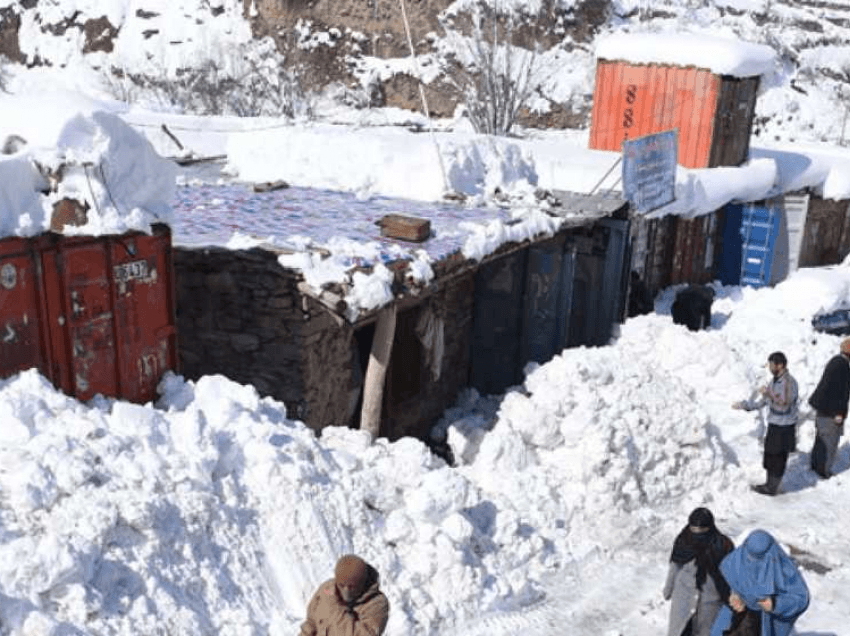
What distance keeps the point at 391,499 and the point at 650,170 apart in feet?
26.9

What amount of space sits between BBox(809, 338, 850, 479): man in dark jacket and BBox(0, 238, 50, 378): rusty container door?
7.31 meters

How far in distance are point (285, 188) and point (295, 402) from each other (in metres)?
4.28

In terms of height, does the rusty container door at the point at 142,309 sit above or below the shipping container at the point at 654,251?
Result: above

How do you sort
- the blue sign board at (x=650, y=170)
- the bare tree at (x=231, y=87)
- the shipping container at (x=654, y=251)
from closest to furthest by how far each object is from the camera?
the blue sign board at (x=650, y=170) < the shipping container at (x=654, y=251) < the bare tree at (x=231, y=87)

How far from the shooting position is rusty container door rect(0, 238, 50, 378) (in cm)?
577

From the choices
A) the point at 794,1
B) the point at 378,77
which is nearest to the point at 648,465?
the point at 378,77

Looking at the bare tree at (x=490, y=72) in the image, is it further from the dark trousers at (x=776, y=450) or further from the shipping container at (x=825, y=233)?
the dark trousers at (x=776, y=450)

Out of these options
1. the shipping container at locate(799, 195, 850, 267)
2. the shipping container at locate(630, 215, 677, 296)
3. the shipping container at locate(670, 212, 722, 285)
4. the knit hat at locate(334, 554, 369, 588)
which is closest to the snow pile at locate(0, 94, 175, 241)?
the knit hat at locate(334, 554, 369, 588)

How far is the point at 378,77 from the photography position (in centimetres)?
3419

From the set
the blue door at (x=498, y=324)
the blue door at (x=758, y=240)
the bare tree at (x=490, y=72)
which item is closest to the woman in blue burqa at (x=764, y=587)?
the blue door at (x=498, y=324)

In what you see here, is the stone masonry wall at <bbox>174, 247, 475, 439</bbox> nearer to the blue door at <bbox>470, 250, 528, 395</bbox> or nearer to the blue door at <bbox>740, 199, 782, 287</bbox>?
the blue door at <bbox>470, 250, 528, 395</bbox>

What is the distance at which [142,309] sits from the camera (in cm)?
693

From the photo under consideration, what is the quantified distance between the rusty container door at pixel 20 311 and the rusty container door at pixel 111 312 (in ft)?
0.30

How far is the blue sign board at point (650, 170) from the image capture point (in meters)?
12.7
